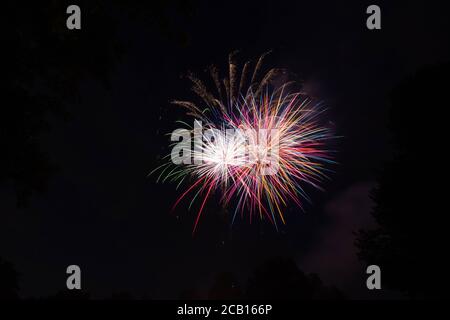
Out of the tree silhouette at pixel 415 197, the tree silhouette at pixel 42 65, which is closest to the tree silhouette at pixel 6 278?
the tree silhouette at pixel 42 65

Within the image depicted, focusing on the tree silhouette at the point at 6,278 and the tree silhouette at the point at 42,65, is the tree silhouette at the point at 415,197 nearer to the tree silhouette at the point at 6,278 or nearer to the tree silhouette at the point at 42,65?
the tree silhouette at the point at 42,65

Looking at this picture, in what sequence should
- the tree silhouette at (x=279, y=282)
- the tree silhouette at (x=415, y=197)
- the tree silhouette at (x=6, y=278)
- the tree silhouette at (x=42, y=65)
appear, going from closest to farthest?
the tree silhouette at (x=42, y=65)
the tree silhouette at (x=415, y=197)
the tree silhouette at (x=6, y=278)
the tree silhouette at (x=279, y=282)

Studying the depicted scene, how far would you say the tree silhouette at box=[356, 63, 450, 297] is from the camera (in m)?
16.0

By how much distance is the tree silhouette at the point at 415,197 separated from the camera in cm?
1599

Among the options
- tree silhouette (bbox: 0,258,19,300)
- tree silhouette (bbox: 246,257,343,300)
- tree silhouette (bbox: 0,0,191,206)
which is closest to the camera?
tree silhouette (bbox: 0,0,191,206)

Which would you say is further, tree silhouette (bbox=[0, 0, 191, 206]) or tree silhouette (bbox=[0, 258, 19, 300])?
tree silhouette (bbox=[0, 258, 19, 300])

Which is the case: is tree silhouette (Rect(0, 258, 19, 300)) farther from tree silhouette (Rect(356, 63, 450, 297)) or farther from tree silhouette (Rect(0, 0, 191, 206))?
tree silhouette (Rect(356, 63, 450, 297))

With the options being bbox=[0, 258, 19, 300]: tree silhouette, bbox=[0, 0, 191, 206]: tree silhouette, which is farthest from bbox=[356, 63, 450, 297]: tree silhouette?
bbox=[0, 258, 19, 300]: tree silhouette

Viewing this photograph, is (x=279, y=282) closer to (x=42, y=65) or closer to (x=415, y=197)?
(x=415, y=197)

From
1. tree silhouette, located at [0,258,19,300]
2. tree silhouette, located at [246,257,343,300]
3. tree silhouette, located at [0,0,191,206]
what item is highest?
tree silhouette, located at [0,0,191,206]

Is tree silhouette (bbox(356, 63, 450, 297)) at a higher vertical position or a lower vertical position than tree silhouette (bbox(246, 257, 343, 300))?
higher

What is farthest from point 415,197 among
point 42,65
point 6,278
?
point 6,278
